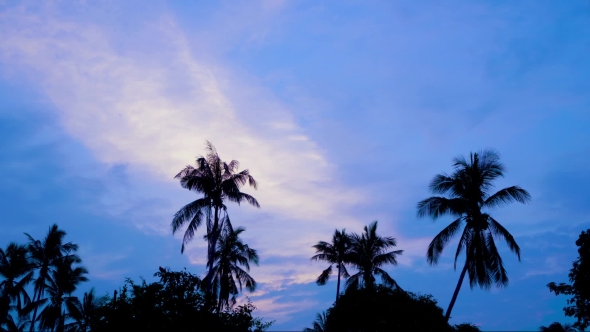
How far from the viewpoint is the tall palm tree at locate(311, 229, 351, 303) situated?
48.3 m

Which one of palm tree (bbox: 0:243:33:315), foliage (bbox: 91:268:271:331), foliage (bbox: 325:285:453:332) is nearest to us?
foliage (bbox: 91:268:271:331)

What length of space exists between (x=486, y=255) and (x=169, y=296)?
2189cm

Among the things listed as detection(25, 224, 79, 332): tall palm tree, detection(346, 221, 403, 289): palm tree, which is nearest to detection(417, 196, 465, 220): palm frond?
detection(346, 221, 403, 289): palm tree

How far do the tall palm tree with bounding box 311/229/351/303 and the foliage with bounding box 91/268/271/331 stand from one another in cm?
3217

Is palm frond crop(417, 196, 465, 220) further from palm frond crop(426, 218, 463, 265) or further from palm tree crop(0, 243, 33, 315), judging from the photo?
palm tree crop(0, 243, 33, 315)

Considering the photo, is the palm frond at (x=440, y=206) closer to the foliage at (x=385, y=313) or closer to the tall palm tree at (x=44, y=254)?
the foliage at (x=385, y=313)

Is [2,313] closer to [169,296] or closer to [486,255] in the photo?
[169,296]

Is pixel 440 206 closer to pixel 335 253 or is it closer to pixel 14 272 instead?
pixel 335 253

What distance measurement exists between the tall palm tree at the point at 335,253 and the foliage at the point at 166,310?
3217 centimetres

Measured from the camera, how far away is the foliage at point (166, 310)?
14907 millimetres

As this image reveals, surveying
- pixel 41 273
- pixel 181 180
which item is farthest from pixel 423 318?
pixel 41 273

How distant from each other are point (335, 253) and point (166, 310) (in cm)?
3474

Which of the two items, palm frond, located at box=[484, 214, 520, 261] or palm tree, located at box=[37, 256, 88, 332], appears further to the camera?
palm tree, located at box=[37, 256, 88, 332]

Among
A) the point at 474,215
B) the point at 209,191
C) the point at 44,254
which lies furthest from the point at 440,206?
the point at 44,254
